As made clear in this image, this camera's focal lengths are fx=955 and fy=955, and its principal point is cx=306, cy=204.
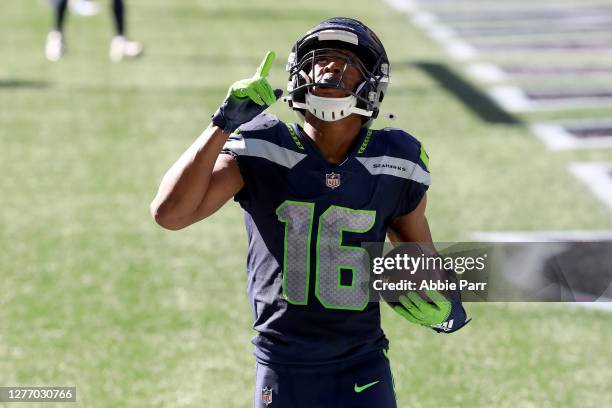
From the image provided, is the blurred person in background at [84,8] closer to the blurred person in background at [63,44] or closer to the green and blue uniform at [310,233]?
the blurred person in background at [63,44]

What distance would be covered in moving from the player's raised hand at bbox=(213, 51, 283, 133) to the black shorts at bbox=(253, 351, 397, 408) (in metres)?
0.95

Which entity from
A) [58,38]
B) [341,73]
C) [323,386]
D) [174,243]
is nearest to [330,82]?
[341,73]

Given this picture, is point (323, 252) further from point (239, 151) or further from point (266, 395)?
point (266, 395)

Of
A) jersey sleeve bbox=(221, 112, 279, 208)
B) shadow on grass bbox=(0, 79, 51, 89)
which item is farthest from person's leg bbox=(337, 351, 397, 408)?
shadow on grass bbox=(0, 79, 51, 89)

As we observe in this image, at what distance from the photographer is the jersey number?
11.5 ft

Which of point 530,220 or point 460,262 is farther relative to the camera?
point 530,220

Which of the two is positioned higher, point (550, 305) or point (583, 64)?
point (583, 64)

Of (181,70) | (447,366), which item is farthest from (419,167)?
(181,70)

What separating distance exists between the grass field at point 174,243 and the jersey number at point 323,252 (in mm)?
2271

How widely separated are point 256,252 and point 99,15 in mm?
14280

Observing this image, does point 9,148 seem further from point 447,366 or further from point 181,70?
point 447,366

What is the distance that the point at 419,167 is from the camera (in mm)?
3613

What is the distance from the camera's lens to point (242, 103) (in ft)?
10.6

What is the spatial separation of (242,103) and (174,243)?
474 centimetres
